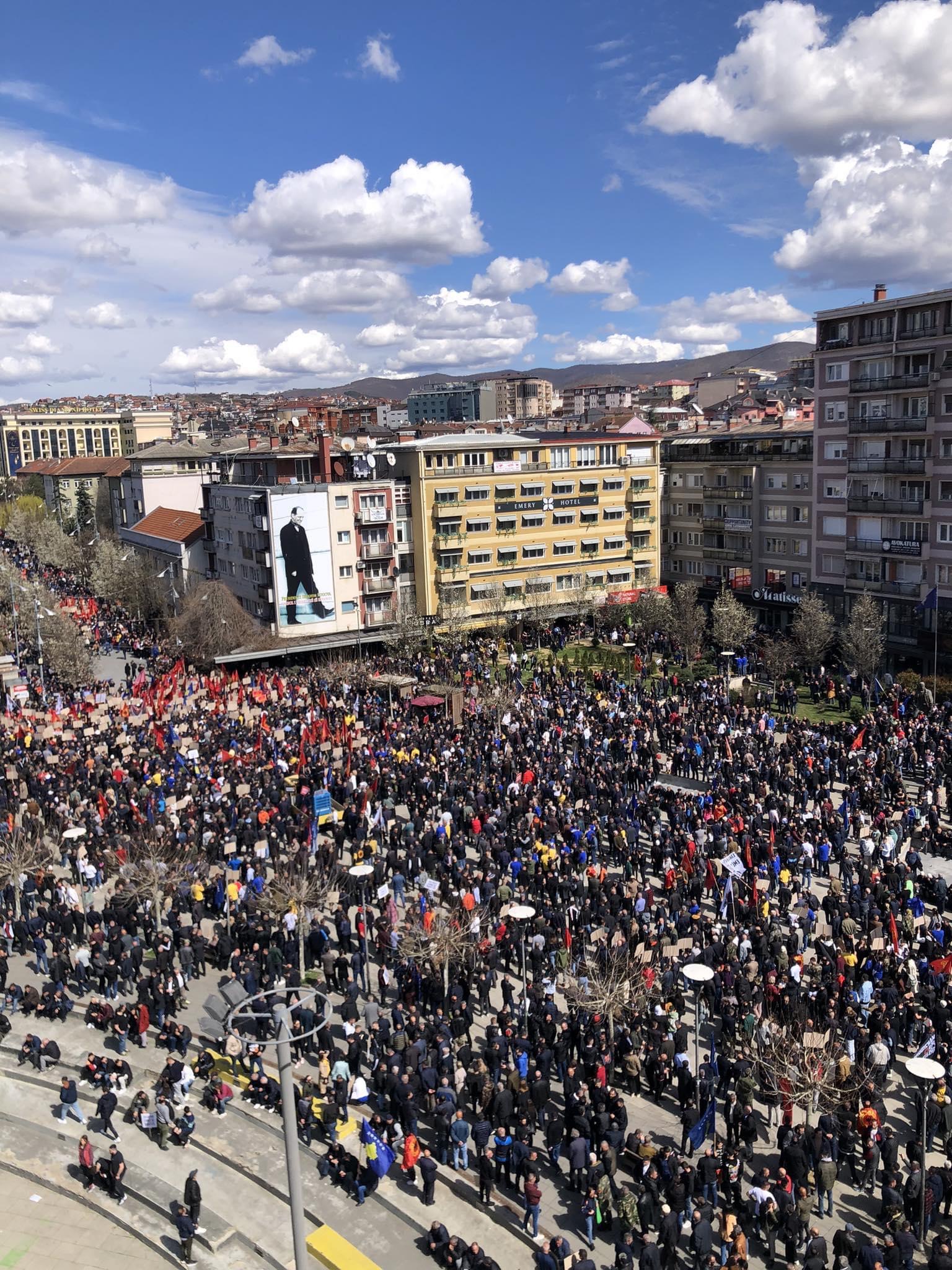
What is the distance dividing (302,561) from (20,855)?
31592 mm

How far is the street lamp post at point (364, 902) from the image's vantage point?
2003 cm

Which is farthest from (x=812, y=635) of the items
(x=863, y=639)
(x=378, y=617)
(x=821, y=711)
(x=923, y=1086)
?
(x=923, y=1086)

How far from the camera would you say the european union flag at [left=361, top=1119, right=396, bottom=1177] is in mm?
14734

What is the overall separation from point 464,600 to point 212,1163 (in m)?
43.5

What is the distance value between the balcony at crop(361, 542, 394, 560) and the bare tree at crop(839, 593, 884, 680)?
2534cm

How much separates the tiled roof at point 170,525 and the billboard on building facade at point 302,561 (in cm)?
1403

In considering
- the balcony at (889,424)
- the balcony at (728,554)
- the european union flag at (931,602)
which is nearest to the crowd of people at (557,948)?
the european union flag at (931,602)

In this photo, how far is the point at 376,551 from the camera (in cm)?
5619

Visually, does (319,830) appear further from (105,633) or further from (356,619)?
(105,633)

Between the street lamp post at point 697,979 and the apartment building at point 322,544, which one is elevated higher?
the apartment building at point 322,544

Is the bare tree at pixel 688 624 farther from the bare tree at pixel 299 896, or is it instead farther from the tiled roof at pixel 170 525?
the tiled roof at pixel 170 525

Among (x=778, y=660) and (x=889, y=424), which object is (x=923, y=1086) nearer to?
(x=778, y=660)

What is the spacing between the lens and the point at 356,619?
5628 cm

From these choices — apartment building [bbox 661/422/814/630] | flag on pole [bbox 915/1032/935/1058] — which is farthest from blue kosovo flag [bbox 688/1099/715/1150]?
apartment building [bbox 661/422/814/630]
